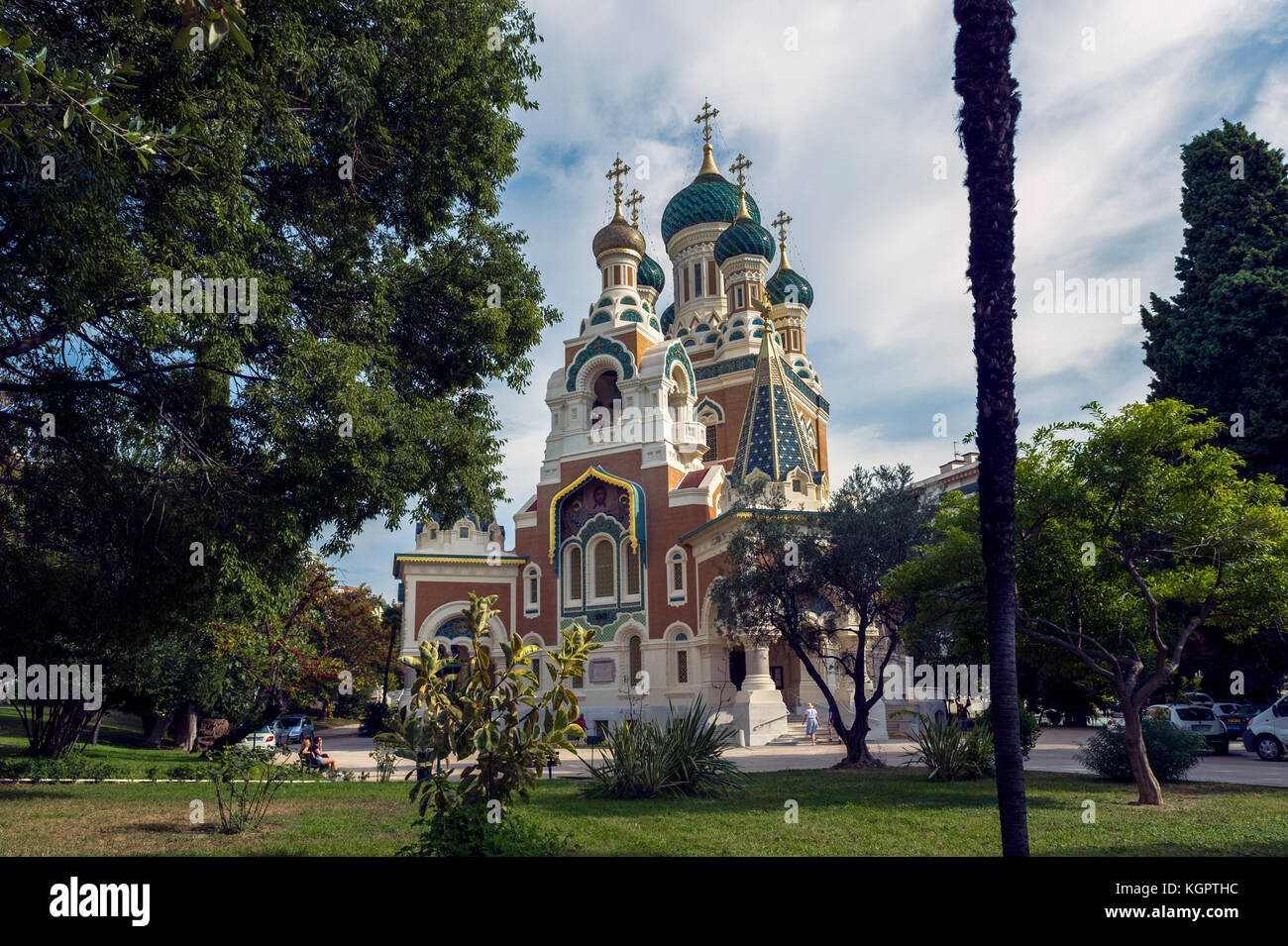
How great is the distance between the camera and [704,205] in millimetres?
43500

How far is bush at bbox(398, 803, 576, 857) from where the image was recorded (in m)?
6.57

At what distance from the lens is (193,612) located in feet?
38.3

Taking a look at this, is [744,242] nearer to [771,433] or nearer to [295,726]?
[771,433]

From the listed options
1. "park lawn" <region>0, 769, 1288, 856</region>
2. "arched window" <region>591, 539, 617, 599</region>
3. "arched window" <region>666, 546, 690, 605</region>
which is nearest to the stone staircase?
"arched window" <region>666, 546, 690, 605</region>

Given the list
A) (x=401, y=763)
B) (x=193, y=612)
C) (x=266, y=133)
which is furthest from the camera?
(x=401, y=763)

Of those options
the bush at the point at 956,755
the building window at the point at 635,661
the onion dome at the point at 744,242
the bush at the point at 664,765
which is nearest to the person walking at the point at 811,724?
the building window at the point at 635,661

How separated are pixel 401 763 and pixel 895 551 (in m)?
12.5

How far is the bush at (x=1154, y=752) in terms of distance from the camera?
44.3 feet

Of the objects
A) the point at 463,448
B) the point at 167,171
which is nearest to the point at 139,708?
the point at 463,448

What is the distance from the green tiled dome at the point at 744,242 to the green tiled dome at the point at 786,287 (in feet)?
10.1

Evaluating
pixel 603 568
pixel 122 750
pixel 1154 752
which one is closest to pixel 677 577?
pixel 603 568

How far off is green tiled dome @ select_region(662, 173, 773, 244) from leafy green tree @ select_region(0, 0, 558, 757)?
3247 centimetres

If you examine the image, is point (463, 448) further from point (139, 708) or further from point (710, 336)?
point (710, 336)

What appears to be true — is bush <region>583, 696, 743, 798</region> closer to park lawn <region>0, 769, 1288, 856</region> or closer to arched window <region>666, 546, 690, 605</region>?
park lawn <region>0, 769, 1288, 856</region>
